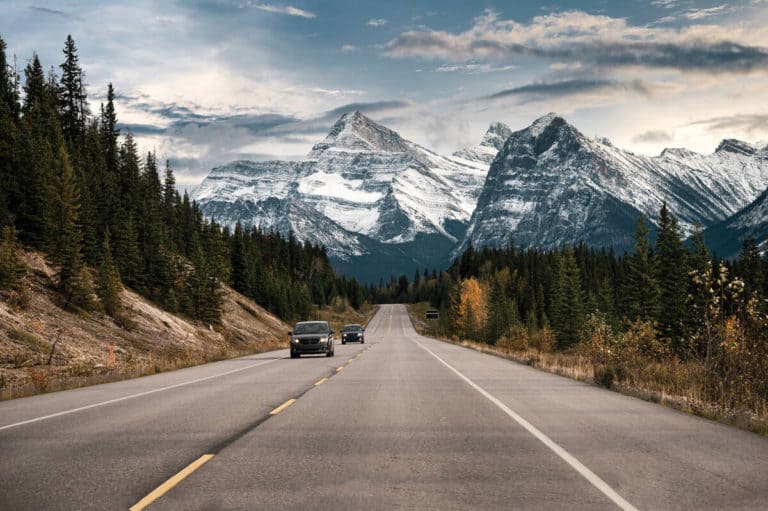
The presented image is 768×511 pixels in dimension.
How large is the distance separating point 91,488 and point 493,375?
1625 centimetres

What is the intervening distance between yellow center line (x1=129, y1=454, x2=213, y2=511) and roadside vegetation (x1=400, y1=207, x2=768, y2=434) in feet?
25.4

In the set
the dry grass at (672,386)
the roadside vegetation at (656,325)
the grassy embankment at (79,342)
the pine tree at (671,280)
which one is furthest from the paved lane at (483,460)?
the pine tree at (671,280)

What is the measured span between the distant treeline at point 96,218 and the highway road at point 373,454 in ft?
89.4

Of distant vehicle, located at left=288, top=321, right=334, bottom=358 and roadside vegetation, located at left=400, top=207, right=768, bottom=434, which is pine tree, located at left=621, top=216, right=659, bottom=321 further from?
distant vehicle, located at left=288, top=321, right=334, bottom=358

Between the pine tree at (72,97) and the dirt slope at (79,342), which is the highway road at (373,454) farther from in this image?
the pine tree at (72,97)

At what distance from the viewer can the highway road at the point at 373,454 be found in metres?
6.46

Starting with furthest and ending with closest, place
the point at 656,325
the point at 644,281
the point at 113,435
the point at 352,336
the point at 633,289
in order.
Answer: the point at 633,289 < the point at 644,281 < the point at 656,325 < the point at 352,336 < the point at 113,435

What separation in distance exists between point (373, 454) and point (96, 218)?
56561 mm

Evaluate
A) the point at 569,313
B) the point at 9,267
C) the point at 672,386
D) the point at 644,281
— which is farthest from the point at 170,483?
the point at 569,313

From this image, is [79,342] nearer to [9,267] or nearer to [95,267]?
[9,267]

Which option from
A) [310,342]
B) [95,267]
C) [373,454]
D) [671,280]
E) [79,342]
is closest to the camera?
[373,454]

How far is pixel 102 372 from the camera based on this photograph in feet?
78.4

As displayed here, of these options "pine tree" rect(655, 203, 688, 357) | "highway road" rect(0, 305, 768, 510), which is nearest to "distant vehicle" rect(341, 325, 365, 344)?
"pine tree" rect(655, 203, 688, 357)

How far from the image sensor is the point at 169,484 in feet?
23.0
